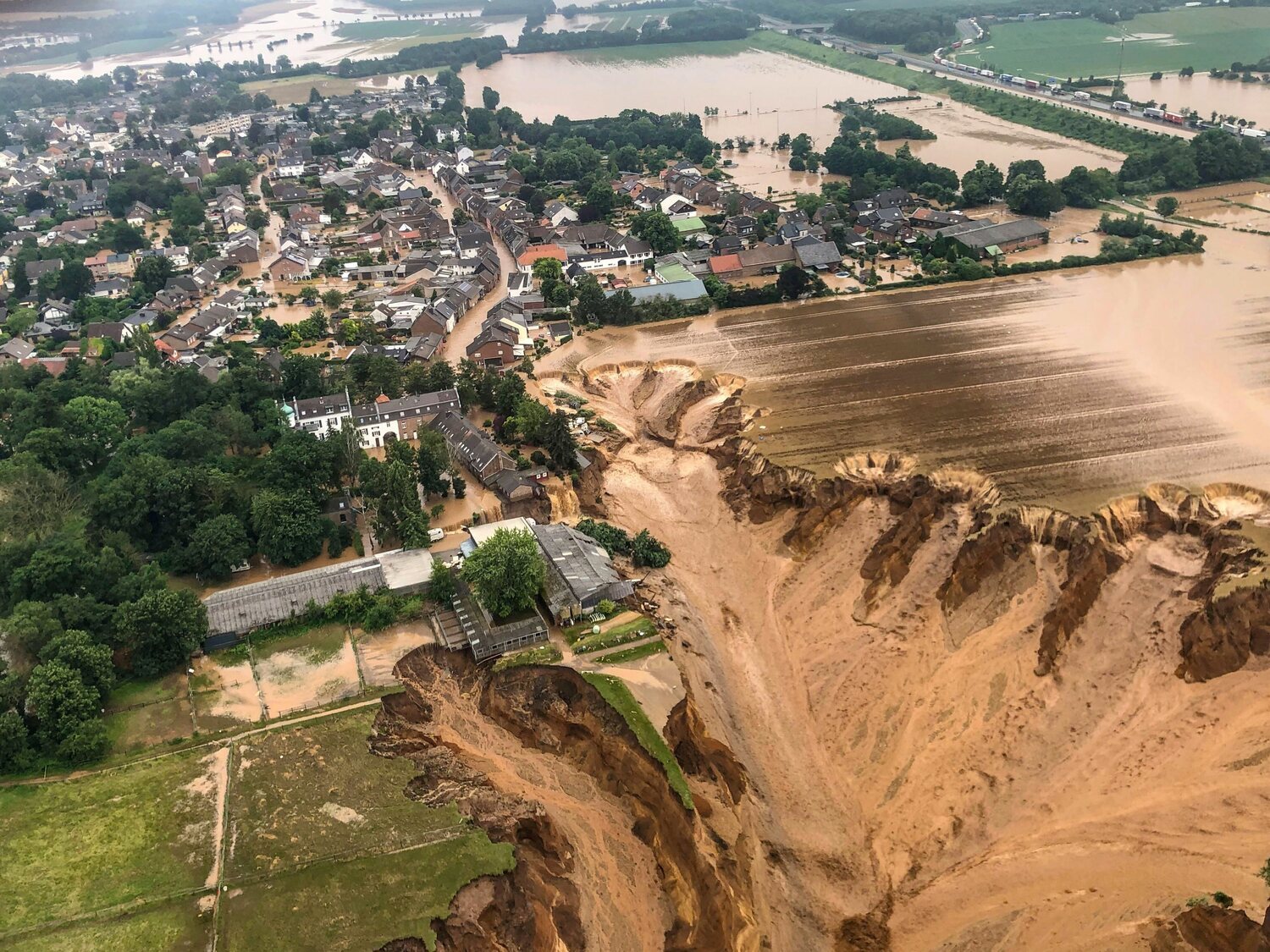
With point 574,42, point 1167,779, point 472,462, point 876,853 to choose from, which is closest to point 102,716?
point 472,462

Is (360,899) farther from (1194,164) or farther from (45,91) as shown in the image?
(45,91)

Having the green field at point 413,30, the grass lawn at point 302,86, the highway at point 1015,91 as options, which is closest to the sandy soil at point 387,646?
the highway at point 1015,91

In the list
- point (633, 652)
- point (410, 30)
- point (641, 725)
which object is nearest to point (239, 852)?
point (641, 725)

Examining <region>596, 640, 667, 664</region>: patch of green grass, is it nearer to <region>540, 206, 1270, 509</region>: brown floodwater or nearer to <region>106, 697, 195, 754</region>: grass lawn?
<region>106, 697, 195, 754</region>: grass lawn

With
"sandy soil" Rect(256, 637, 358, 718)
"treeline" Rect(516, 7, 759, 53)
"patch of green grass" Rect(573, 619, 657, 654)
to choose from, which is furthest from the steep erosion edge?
"treeline" Rect(516, 7, 759, 53)

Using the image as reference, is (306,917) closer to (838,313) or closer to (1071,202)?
(838,313)

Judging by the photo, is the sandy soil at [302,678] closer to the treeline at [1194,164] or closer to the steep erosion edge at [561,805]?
the steep erosion edge at [561,805]

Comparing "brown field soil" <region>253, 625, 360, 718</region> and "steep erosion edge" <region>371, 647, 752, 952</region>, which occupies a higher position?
"brown field soil" <region>253, 625, 360, 718</region>
